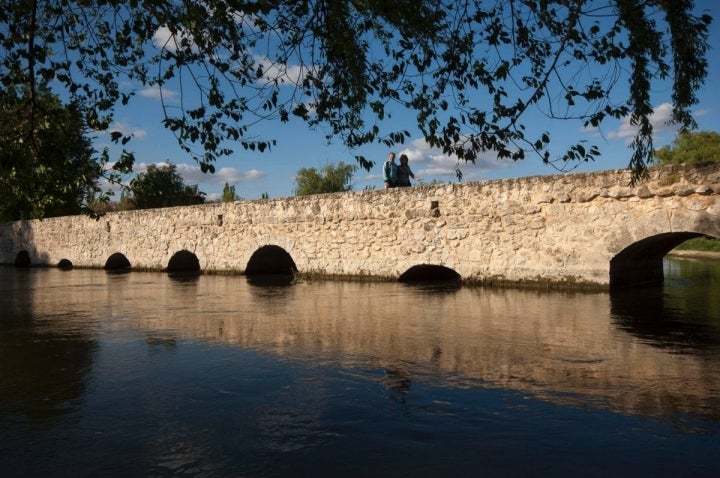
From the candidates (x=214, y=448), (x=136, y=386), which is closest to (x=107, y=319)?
(x=136, y=386)

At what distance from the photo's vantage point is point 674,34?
12.6 ft

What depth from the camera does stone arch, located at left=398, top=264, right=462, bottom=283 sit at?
11.4 meters

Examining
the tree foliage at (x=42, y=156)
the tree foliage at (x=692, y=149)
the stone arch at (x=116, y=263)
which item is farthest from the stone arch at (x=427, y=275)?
the tree foliage at (x=692, y=149)

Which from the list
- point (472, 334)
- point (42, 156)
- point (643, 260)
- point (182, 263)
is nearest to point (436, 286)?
point (643, 260)

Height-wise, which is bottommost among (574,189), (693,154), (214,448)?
(214,448)

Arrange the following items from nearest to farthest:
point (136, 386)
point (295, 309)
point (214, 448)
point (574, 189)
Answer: point (214, 448), point (136, 386), point (295, 309), point (574, 189)

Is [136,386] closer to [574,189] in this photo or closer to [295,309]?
[295,309]

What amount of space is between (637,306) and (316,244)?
6.99 m

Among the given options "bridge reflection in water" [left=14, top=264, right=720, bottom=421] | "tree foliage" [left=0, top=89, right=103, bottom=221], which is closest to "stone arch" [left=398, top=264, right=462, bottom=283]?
"bridge reflection in water" [left=14, top=264, right=720, bottom=421]

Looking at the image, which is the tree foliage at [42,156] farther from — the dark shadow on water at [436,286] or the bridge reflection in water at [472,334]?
the dark shadow on water at [436,286]

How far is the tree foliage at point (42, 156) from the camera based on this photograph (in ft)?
16.0

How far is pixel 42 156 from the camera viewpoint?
4957 millimetres

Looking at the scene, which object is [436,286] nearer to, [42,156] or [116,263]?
[42,156]

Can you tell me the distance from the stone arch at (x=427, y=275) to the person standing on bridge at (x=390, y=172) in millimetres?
1889
